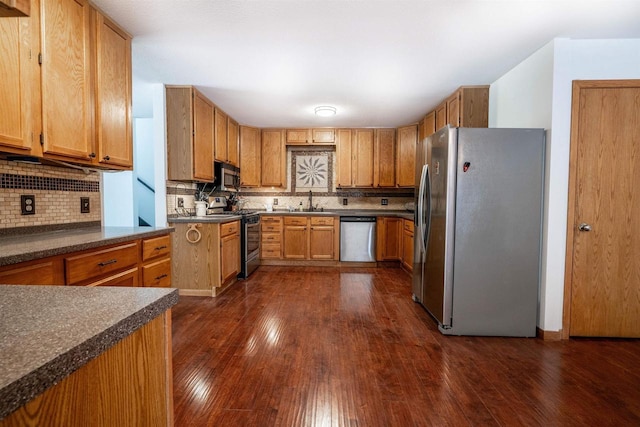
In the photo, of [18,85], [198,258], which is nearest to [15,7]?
[18,85]

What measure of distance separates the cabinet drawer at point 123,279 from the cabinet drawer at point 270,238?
9.21ft

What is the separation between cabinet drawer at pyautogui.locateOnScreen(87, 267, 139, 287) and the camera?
174 cm

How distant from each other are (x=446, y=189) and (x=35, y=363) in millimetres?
2474

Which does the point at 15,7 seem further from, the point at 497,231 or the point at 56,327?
the point at 497,231

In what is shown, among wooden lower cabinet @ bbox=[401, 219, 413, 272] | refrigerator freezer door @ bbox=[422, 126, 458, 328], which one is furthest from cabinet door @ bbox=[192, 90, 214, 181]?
wooden lower cabinet @ bbox=[401, 219, 413, 272]

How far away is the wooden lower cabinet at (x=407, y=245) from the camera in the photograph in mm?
4180

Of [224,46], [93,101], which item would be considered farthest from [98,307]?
[224,46]

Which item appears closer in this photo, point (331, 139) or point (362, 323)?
point (362, 323)

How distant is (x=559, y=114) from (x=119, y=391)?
308cm

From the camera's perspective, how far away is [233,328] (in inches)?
98.4

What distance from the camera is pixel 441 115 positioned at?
12.3ft

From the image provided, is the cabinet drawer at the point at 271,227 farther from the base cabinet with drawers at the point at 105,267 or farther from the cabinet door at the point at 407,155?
the base cabinet with drawers at the point at 105,267

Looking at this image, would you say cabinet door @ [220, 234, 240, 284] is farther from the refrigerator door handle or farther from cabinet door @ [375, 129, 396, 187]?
cabinet door @ [375, 129, 396, 187]

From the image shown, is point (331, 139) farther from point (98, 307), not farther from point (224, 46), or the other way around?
point (98, 307)
